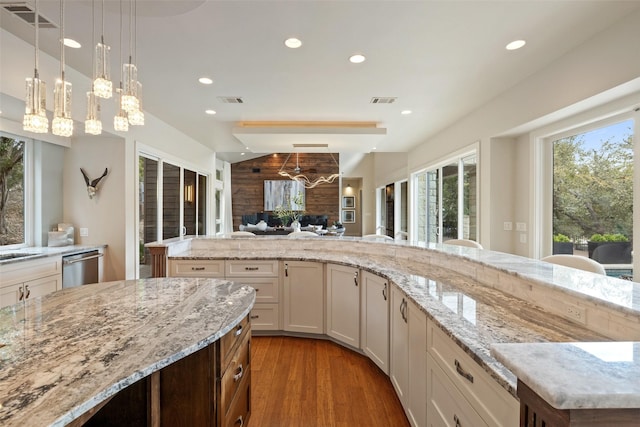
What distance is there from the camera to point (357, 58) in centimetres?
271

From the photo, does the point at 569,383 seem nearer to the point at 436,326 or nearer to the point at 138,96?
the point at 436,326

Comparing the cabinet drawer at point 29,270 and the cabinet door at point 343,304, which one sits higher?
the cabinet drawer at point 29,270

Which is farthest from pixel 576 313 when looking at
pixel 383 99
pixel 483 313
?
pixel 383 99

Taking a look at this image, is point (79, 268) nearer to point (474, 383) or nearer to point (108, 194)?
point (108, 194)

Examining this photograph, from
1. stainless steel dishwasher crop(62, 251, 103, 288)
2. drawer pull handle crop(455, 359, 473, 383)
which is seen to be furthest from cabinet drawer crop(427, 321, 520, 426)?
stainless steel dishwasher crop(62, 251, 103, 288)

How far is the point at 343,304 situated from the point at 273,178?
9765mm

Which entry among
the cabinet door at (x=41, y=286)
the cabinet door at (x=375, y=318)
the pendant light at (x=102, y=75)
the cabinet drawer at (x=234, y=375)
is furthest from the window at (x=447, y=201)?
Answer: the cabinet door at (x=41, y=286)

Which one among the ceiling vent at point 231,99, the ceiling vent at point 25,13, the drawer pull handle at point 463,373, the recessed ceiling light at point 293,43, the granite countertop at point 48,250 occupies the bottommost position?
the drawer pull handle at point 463,373

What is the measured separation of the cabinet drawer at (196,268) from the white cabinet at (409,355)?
198 cm

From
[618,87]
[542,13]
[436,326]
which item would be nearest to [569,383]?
[436,326]

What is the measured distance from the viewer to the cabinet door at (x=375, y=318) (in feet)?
7.98

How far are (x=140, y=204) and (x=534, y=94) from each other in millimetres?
4943

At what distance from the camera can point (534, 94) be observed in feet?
10.0

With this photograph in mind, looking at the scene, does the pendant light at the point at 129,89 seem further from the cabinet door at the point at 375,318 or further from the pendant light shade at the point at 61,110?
the cabinet door at the point at 375,318
